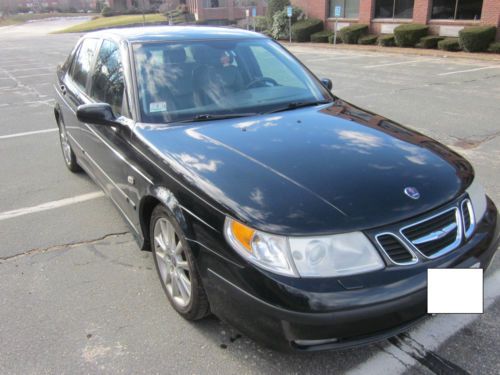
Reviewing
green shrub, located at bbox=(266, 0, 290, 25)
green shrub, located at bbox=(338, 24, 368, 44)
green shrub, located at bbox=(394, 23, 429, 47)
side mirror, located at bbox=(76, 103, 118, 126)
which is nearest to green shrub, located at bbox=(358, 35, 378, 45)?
green shrub, located at bbox=(338, 24, 368, 44)

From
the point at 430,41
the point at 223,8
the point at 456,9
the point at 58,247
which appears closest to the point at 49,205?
the point at 58,247

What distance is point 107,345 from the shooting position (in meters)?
2.55

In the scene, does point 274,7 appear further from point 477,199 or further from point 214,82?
point 477,199

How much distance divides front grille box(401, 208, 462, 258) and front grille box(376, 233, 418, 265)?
0.18 ft

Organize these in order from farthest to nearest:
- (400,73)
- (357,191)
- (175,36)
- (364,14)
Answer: (364,14) → (400,73) → (175,36) → (357,191)

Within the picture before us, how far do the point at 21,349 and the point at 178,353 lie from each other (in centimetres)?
90

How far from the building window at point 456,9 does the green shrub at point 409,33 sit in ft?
3.20

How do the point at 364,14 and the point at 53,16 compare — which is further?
the point at 53,16

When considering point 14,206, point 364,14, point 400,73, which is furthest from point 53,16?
point 14,206

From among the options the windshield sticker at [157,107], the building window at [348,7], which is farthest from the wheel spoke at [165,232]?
the building window at [348,7]

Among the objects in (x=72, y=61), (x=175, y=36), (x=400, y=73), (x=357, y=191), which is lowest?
(x=400, y=73)

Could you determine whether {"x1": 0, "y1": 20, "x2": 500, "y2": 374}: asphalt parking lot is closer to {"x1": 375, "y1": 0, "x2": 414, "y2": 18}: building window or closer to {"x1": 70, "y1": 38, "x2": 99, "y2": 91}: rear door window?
{"x1": 70, "y1": 38, "x2": 99, "y2": 91}: rear door window

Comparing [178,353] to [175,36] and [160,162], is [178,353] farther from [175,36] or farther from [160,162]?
[175,36]

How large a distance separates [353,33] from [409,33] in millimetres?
3843
